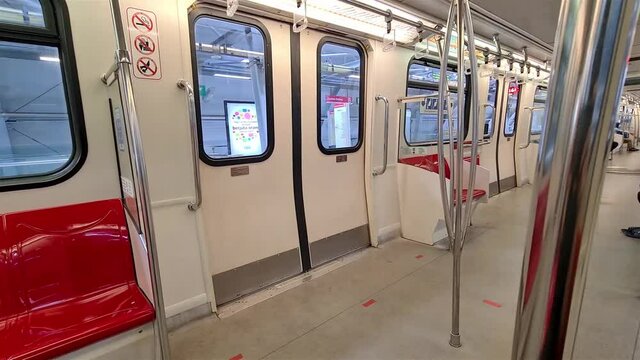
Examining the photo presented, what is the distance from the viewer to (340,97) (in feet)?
10.4

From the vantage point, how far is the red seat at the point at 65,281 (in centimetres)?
130

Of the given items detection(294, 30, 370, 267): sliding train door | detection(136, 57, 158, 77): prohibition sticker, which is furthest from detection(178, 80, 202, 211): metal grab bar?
detection(294, 30, 370, 267): sliding train door

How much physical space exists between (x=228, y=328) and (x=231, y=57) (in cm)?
205

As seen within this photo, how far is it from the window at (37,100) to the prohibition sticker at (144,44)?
0.32 m

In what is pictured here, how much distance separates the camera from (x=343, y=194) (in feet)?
10.7

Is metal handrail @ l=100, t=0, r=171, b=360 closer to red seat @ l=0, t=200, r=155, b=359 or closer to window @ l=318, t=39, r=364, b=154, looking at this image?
red seat @ l=0, t=200, r=155, b=359

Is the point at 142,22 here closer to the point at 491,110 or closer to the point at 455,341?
the point at 455,341

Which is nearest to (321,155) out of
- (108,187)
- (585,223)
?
(108,187)

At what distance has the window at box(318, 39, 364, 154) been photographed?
300cm

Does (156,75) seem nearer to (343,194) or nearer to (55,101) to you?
(55,101)

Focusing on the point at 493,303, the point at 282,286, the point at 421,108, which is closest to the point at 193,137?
the point at 282,286

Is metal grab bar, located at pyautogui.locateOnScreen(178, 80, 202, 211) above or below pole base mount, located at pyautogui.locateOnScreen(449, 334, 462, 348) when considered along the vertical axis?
above

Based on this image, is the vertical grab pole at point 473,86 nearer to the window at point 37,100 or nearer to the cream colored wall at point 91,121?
the cream colored wall at point 91,121

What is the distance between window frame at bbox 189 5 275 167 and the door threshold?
1.10 metres
